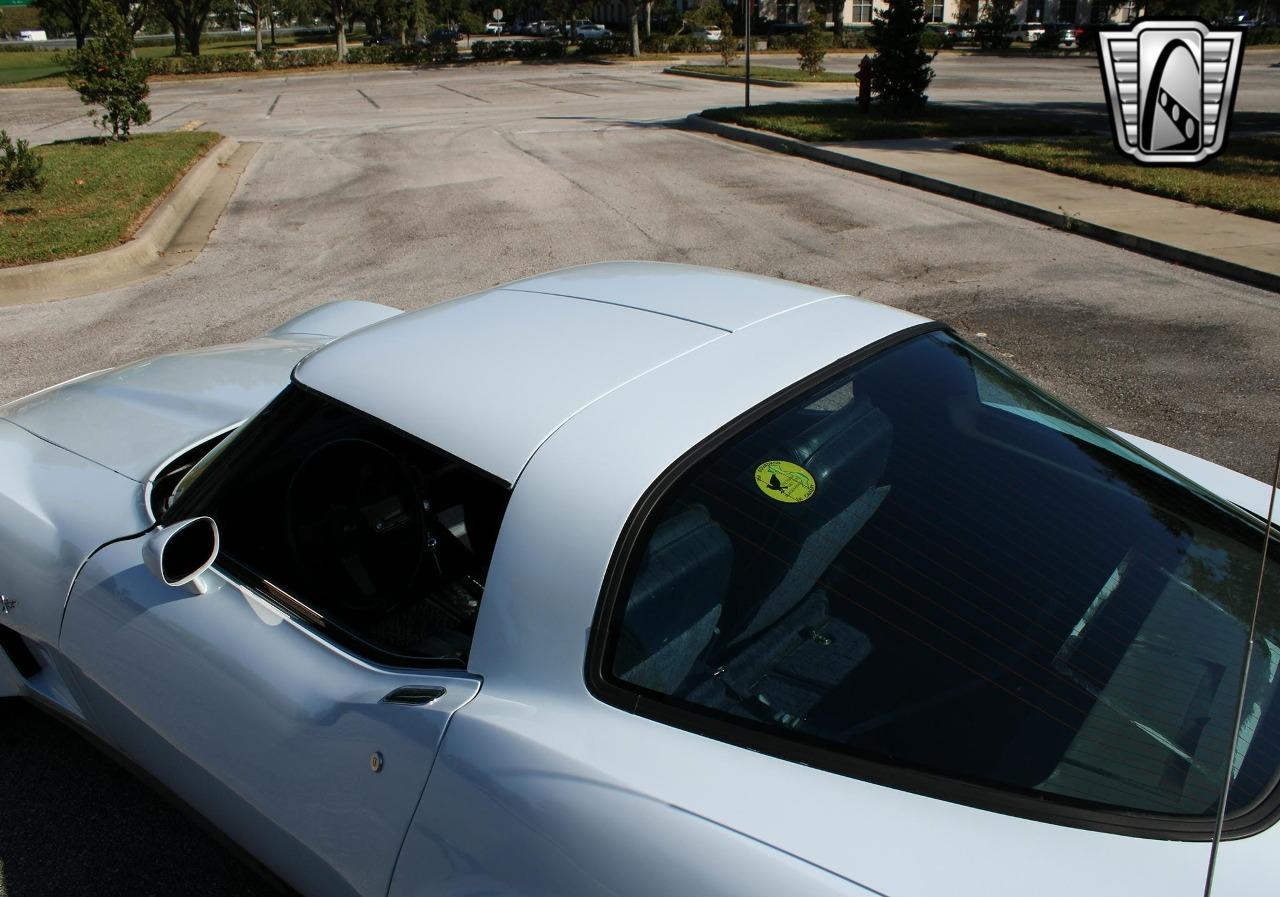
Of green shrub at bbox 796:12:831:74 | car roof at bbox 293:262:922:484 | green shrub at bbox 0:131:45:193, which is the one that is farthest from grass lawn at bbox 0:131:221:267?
green shrub at bbox 796:12:831:74

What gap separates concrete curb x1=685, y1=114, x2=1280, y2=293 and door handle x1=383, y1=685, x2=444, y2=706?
27.0 feet

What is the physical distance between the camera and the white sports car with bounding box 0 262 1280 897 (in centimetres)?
151

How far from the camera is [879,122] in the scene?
58.3 ft

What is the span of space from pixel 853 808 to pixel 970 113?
2017cm

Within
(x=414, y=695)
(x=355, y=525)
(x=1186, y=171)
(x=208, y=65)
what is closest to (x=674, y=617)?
(x=414, y=695)

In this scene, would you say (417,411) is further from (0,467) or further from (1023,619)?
(0,467)

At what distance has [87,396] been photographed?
130 inches

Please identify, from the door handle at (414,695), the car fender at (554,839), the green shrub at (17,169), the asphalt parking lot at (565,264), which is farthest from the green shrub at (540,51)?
the car fender at (554,839)

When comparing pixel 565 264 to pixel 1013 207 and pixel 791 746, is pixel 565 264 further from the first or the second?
pixel 791 746

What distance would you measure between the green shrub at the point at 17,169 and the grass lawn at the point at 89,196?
0.13 m

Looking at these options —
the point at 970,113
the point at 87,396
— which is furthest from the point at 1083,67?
the point at 87,396

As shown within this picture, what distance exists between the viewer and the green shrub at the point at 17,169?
11.6 meters

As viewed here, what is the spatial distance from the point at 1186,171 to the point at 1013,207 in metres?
3.33

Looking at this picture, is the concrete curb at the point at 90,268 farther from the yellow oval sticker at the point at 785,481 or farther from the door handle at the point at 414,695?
the yellow oval sticker at the point at 785,481
